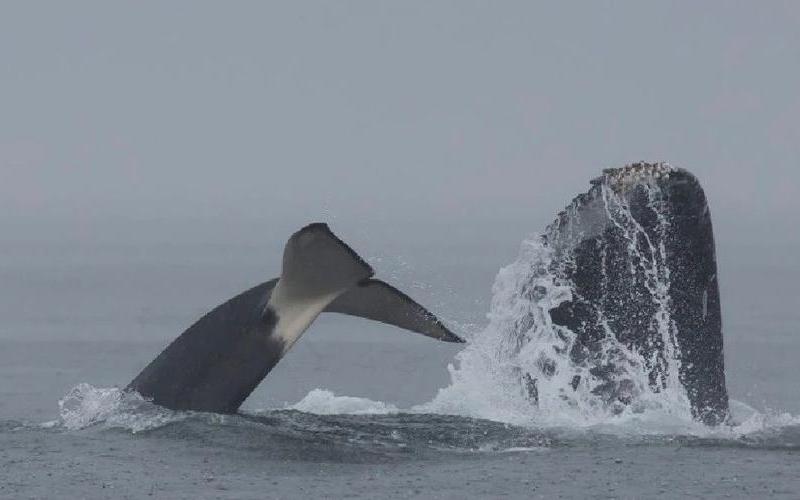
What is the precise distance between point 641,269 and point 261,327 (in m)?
3.25

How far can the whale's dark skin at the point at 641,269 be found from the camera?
57.4ft

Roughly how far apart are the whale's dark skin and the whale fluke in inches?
50.4

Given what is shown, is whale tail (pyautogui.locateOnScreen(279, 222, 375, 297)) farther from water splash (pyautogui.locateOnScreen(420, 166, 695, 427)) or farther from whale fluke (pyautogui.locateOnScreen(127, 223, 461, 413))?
water splash (pyautogui.locateOnScreen(420, 166, 695, 427))

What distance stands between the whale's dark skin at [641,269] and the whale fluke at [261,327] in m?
1.28

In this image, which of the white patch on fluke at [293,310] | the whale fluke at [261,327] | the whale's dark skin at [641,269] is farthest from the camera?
the whale's dark skin at [641,269]

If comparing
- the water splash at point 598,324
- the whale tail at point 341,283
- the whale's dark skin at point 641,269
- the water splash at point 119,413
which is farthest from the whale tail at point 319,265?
the whale's dark skin at point 641,269

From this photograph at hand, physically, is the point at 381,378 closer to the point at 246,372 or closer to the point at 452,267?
the point at 246,372

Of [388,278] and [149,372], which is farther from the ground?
[388,278]

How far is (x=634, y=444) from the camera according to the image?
57.5ft

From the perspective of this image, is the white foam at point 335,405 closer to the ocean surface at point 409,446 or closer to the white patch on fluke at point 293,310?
the ocean surface at point 409,446

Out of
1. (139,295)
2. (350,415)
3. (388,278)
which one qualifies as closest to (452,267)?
(388,278)

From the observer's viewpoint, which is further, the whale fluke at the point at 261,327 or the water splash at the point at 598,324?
the water splash at the point at 598,324

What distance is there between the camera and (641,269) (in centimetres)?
1761

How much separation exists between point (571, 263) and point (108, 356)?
15.5m
